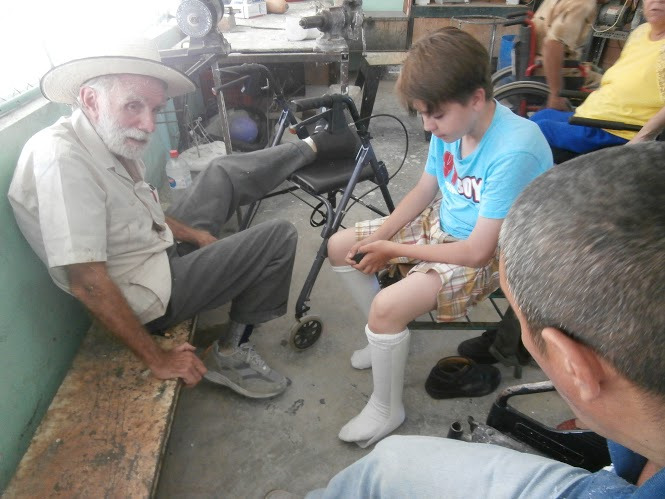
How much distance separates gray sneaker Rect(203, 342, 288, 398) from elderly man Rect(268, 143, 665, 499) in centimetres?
130

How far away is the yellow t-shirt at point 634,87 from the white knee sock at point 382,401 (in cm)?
169

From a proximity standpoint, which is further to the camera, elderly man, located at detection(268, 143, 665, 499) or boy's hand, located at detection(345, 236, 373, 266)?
boy's hand, located at detection(345, 236, 373, 266)

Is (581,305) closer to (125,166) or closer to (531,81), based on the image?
(125,166)

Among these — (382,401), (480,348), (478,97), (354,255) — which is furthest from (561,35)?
(382,401)

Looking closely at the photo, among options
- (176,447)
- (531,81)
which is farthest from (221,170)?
(531,81)

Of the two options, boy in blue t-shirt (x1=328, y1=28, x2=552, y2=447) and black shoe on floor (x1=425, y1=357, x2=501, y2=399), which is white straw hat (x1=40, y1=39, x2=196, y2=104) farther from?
black shoe on floor (x1=425, y1=357, x2=501, y2=399)

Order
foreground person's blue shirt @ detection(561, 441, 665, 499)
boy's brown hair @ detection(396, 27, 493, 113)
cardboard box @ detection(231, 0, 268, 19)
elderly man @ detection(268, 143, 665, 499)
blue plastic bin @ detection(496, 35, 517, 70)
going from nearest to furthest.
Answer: elderly man @ detection(268, 143, 665, 499)
foreground person's blue shirt @ detection(561, 441, 665, 499)
boy's brown hair @ detection(396, 27, 493, 113)
cardboard box @ detection(231, 0, 268, 19)
blue plastic bin @ detection(496, 35, 517, 70)

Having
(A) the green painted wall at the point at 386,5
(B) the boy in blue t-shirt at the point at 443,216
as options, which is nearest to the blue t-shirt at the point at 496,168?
(B) the boy in blue t-shirt at the point at 443,216

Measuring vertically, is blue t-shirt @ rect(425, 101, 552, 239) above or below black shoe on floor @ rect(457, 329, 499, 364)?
above

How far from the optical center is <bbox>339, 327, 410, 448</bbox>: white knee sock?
1428 mm

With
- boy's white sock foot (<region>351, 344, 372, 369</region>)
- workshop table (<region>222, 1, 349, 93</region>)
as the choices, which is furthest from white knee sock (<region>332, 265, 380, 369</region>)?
workshop table (<region>222, 1, 349, 93</region>)

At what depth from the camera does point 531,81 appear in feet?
9.63

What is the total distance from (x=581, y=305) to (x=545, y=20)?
307 centimetres

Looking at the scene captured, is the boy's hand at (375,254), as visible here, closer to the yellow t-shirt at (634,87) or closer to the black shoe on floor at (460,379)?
the black shoe on floor at (460,379)
